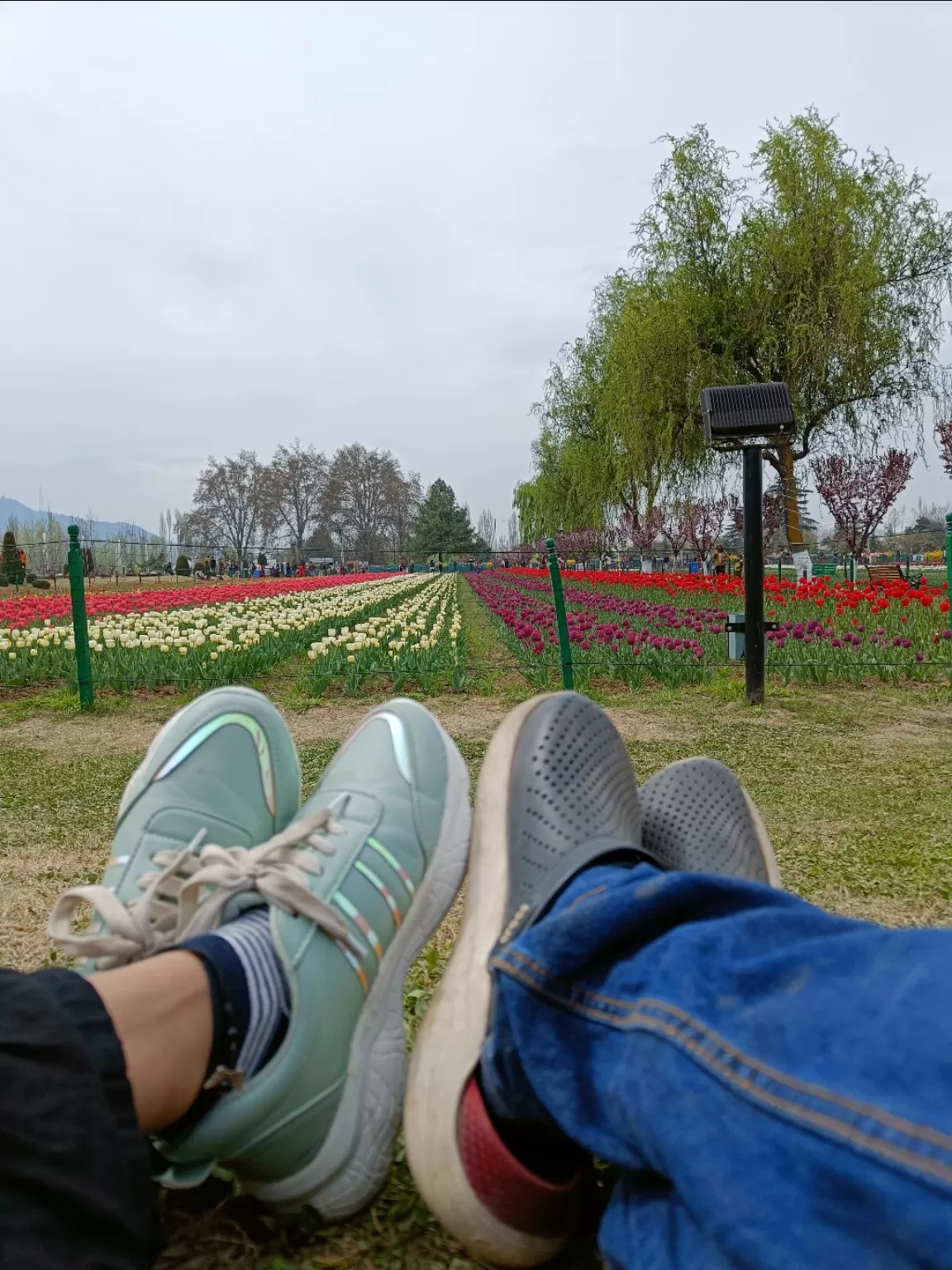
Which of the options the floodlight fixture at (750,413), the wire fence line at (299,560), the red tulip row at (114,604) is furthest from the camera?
the wire fence line at (299,560)

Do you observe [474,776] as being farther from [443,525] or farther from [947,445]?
[443,525]

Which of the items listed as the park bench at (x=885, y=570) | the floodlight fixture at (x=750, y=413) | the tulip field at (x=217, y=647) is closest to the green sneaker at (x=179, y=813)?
the floodlight fixture at (x=750, y=413)

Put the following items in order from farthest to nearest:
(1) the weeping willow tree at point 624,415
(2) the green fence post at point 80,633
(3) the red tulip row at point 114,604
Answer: (1) the weeping willow tree at point 624,415, (3) the red tulip row at point 114,604, (2) the green fence post at point 80,633

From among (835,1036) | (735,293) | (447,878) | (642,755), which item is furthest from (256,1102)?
(735,293)

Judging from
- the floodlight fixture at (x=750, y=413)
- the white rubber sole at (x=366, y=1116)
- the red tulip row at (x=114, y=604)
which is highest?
the floodlight fixture at (x=750, y=413)

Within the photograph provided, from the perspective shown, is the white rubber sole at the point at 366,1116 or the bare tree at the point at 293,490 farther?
the bare tree at the point at 293,490

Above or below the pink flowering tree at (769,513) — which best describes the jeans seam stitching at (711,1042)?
below

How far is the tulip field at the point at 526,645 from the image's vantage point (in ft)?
14.6

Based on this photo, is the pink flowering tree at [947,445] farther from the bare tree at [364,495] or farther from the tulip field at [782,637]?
the bare tree at [364,495]

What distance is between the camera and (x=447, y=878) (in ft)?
3.06

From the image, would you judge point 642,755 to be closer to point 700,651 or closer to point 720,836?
point 720,836

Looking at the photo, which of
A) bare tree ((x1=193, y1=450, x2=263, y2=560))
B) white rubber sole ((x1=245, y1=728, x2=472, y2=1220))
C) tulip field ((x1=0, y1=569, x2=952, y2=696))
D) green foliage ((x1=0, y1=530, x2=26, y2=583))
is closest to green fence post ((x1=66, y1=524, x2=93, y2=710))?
tulip field ((x1=0, y1=569, x2=952, y2=696))

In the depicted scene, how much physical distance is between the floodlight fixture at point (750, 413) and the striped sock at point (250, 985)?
10.4 ft

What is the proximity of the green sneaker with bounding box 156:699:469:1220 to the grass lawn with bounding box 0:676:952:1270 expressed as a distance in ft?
0.17
